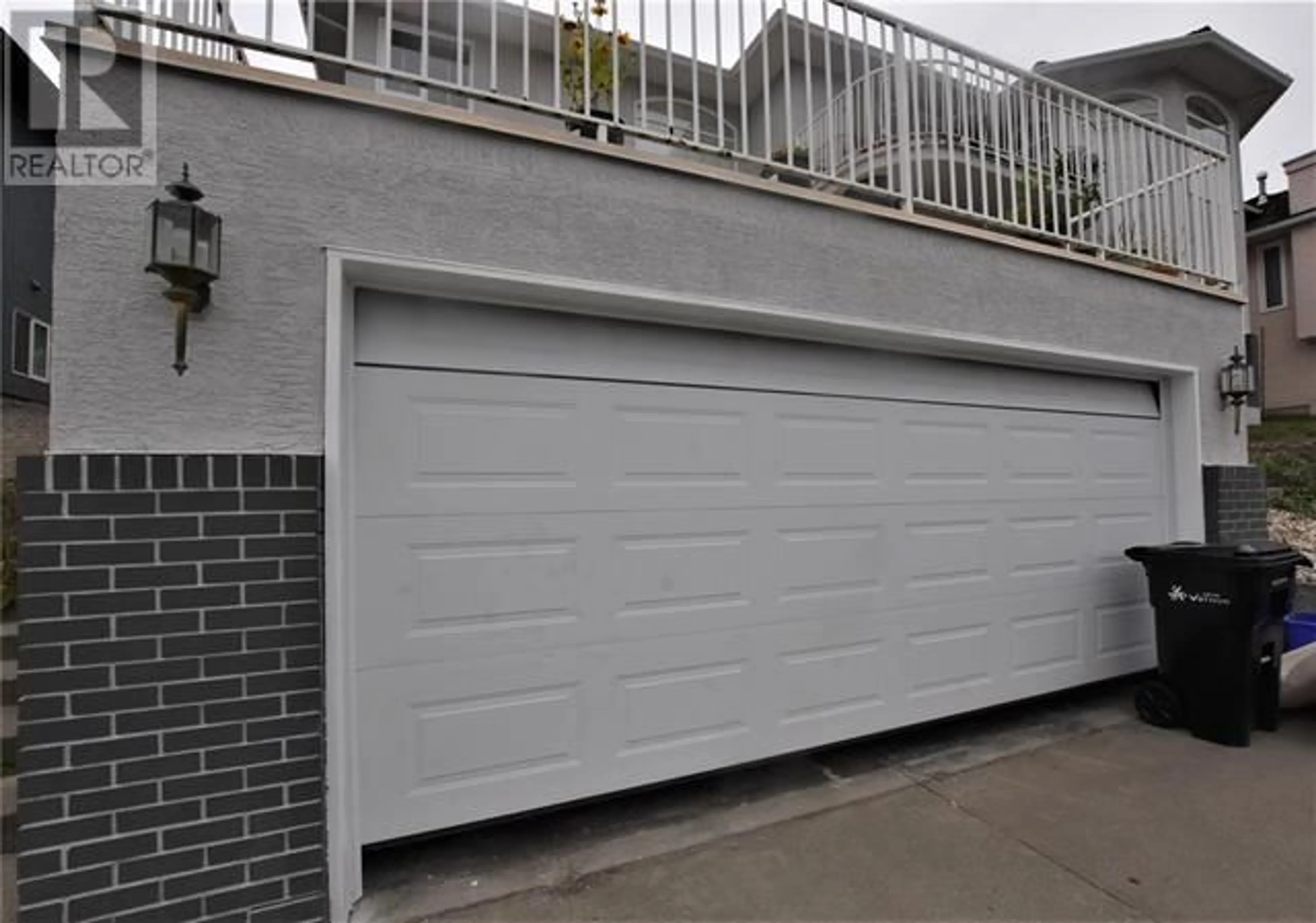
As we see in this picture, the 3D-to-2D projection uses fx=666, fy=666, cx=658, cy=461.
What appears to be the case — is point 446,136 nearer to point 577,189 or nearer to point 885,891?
point 577,189

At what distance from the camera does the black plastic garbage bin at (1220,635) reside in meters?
3.39

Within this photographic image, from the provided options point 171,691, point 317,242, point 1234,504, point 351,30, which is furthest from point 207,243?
point 1234,504

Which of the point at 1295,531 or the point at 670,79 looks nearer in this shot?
the point at 670,79

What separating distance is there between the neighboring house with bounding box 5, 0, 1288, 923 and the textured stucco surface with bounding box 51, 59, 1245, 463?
0.04ft

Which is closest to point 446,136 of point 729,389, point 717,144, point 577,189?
point 577,189

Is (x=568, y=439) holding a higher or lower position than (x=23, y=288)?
lower

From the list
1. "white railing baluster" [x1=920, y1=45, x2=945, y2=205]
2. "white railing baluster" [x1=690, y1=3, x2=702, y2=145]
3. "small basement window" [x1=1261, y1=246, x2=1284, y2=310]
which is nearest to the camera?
"white railing baluster" [x1=690, y1=3, x2=702, y2=145]

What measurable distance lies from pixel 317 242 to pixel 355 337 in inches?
13.4

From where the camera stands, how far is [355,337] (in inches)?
93.7

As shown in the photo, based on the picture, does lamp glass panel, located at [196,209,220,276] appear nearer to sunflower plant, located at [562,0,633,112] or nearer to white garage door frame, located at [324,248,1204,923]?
white garage door frame, located at [324,248,1204,923]

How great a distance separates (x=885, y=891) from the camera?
2.26 metres

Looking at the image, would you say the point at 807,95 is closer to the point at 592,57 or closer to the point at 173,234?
the point at 592,57

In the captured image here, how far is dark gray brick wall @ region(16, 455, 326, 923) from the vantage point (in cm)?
183

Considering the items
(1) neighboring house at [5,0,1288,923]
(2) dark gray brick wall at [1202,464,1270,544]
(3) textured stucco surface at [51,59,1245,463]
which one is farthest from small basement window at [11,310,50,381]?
(2) dark gray brick wall at [1202,464,1270,544]
